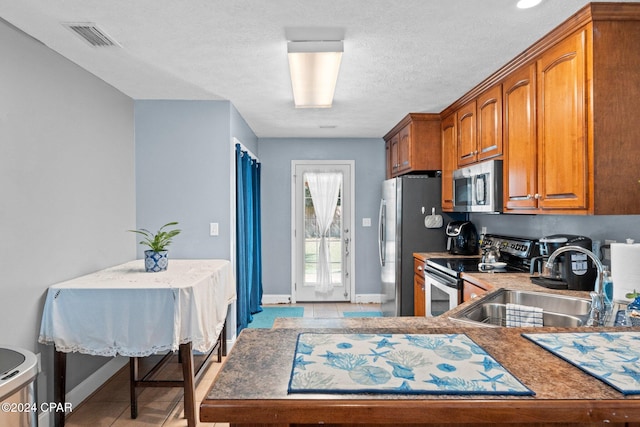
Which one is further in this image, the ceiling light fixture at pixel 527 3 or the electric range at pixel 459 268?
the electric range at pixel 459 268

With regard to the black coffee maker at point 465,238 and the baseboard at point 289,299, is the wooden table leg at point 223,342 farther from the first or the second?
the black coffee maker at point 465,238

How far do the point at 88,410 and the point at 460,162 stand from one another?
351 centimetres

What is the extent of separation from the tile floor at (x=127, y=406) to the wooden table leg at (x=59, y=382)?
4.3 inches

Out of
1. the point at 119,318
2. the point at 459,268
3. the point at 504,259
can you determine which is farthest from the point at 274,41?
the point at 504,259

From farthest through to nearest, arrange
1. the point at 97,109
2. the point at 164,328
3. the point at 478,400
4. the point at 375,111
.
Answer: the point at 375,111
the point at 97,109
the point at 164,328
the point at 478,400

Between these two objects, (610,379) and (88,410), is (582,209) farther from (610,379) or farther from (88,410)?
(88,410)

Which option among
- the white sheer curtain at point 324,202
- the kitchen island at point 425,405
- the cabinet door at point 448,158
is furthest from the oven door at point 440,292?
the white sheer curtain at point 324,202

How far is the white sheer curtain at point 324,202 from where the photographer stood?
5820 mm

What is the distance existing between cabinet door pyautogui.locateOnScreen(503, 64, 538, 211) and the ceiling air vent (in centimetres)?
254

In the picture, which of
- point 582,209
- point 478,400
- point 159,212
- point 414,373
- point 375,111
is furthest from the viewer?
point 375,111

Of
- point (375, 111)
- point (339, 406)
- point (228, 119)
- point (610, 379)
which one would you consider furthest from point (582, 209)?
point (228, 119)

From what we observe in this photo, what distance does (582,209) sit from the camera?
2.18 m

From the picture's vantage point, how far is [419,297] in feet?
13.5

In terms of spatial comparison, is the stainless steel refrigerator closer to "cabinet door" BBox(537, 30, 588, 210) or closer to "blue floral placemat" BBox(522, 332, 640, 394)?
"cabinet door" BBox(537, 30, 588, 210)
